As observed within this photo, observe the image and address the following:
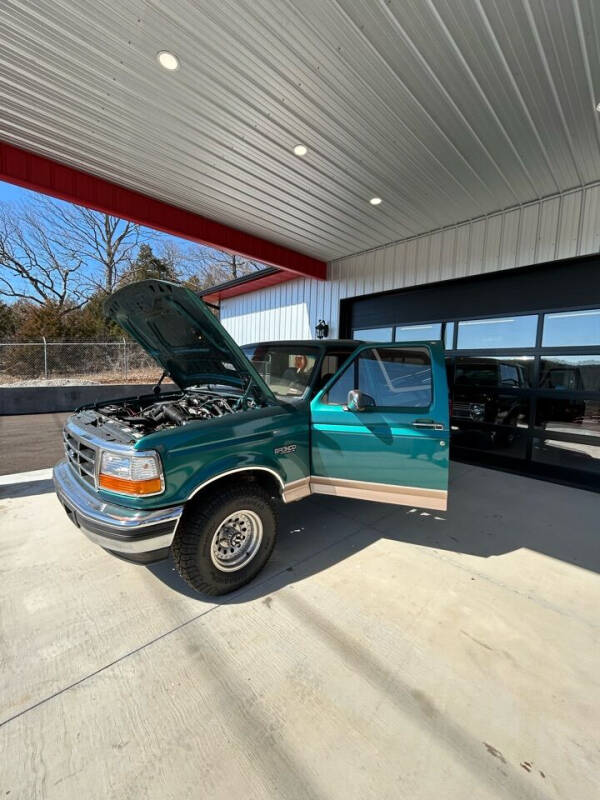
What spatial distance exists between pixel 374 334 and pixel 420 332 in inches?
39.6

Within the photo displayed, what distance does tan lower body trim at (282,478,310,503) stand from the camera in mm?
2752

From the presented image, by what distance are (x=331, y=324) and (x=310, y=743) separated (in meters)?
7.09

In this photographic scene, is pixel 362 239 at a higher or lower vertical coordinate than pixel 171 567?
higher

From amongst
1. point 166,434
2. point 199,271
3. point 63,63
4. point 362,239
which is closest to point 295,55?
point 63,63

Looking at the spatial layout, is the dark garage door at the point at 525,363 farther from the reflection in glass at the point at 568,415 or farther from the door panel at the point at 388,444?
the door panel at the point at 388,444

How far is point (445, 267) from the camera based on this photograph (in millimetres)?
5793

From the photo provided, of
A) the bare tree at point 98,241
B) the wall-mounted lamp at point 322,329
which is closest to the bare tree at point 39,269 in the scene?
the bare tree at point 98,241

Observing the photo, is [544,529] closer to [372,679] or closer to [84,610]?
[372,679]

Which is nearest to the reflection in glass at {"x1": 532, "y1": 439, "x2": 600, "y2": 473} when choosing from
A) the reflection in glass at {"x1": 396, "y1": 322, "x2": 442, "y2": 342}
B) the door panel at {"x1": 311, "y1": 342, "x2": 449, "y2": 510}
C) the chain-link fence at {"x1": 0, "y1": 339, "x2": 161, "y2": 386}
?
the reflection in glass at {"x1": 396, "y1": 322, "x2": 442, "y2": 342}

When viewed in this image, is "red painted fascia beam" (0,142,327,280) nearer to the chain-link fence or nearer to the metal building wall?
the metal building wall

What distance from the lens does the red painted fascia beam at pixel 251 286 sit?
8566 millimetres

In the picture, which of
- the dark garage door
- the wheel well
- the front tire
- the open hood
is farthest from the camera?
the dark garage door

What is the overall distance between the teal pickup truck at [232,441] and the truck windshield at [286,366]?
14 mm

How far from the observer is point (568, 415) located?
4848 mm
